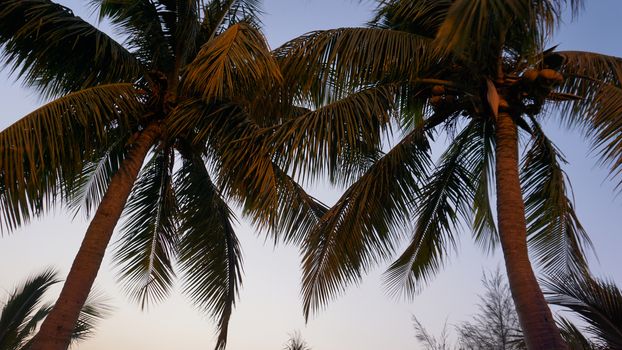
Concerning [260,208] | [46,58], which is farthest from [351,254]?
[46,58]

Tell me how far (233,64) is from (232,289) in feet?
13.3

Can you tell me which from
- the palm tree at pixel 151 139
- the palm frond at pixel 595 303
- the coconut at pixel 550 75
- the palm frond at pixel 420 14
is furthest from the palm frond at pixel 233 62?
the palm frond at pixel 595 303

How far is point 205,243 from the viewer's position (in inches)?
360

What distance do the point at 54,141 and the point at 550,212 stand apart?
5.85 metres

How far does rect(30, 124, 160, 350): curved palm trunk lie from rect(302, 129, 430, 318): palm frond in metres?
2.28

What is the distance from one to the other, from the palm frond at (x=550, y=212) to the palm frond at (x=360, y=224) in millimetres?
1403

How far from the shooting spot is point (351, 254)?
23.1 feet

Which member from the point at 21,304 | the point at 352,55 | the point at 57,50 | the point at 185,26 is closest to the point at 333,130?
the point at 352,55

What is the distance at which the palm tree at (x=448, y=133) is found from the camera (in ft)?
19.5

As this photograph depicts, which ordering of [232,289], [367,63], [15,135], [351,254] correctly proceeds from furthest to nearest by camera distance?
[232,289] < [351,254] < [367,63] < [15,135]

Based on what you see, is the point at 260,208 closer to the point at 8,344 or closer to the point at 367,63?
the point at 367,63

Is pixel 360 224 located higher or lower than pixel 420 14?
lower

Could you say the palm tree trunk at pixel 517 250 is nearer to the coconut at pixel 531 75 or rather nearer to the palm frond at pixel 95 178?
the coconut at pixel 531 75

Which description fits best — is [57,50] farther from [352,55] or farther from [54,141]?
[352,55]
